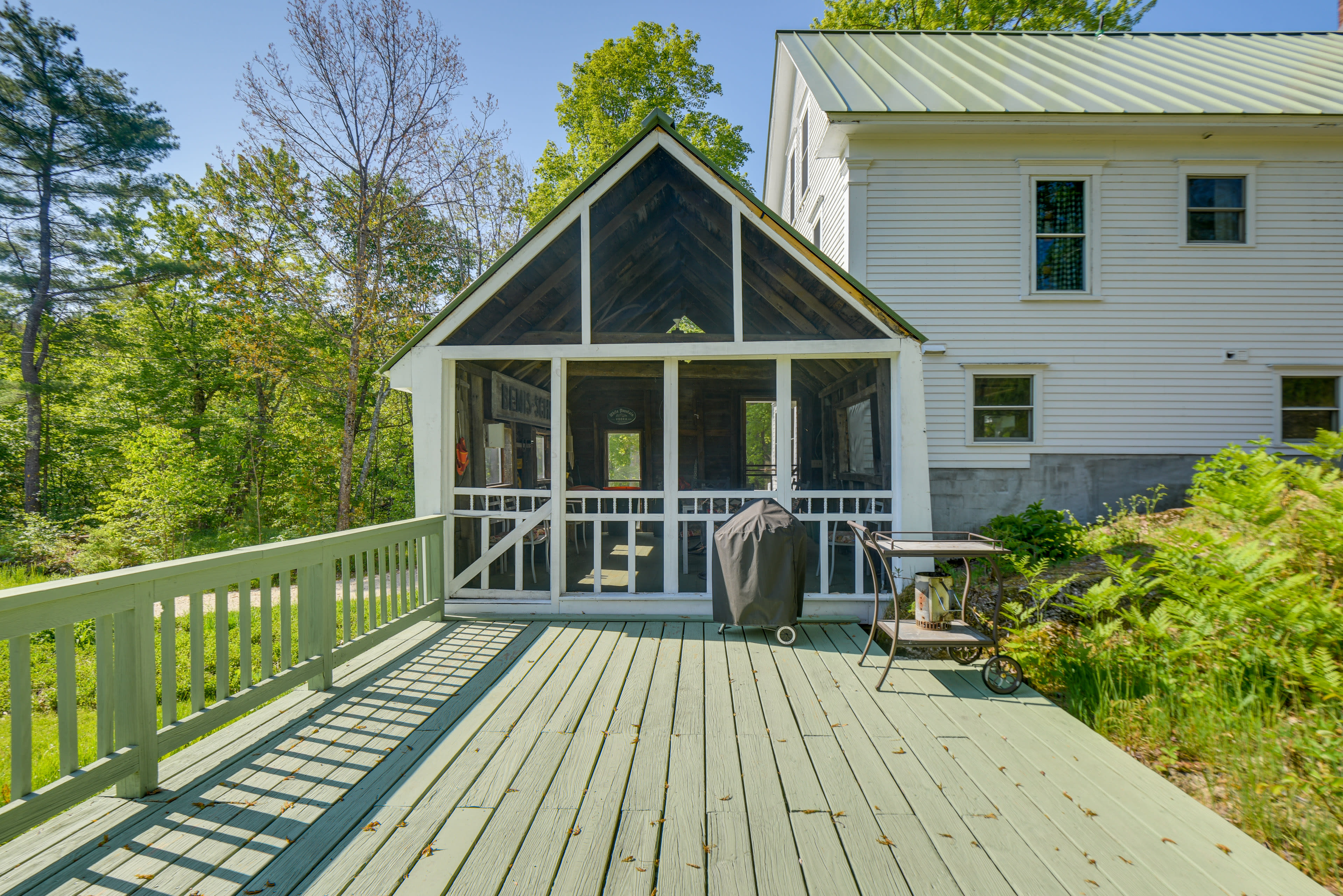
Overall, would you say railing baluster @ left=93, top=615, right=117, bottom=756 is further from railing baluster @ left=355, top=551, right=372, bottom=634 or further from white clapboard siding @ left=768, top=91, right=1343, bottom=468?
white clapboard siding @ left=768, top=91, right=1343, bottom=468

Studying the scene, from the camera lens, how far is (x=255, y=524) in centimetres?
1423

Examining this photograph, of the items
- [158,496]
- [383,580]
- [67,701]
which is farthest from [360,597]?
[158,496]

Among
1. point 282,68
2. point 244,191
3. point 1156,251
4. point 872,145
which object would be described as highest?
point 282,68

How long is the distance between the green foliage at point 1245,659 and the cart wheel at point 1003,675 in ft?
1.06

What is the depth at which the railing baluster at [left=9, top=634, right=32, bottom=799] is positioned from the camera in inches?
81.5

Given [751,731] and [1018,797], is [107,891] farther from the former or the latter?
[1018,797]

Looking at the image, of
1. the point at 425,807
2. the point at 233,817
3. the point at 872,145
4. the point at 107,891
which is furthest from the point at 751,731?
the point at 872,145

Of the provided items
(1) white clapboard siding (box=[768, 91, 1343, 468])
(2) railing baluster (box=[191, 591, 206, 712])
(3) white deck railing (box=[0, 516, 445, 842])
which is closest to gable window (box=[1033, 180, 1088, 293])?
(1) white clapboard siding (box=[768, 91, 1343, 468])

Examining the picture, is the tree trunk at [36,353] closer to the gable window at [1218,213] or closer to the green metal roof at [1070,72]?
the green metal roof at [1070,72]

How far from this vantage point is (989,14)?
580 inches

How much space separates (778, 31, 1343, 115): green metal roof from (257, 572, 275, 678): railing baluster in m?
8.64

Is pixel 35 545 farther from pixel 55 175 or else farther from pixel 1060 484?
pixel 1060 484

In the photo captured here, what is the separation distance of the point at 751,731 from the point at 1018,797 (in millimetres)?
1220

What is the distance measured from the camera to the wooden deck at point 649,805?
2049 millimetres
